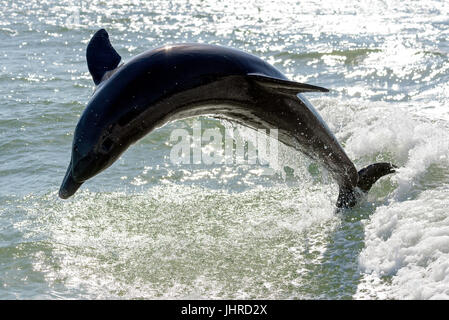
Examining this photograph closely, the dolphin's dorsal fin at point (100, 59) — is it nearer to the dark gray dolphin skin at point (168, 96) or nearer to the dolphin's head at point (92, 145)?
the dark gray dolphin skin at point (168, 96)

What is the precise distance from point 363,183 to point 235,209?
1.73 metres

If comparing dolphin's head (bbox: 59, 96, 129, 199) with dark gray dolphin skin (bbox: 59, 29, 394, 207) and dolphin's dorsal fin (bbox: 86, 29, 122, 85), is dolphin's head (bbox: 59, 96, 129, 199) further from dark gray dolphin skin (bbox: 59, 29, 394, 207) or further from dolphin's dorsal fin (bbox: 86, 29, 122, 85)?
dolphin's dorsal fin (bbox: 86, 29, 122, 85)

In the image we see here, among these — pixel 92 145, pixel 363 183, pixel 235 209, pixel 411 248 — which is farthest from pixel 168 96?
pixel 363 183

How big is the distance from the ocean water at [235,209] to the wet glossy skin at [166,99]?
4.47 ft

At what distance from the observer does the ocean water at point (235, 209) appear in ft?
22.5

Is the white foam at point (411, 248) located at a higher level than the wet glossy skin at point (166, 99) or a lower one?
lower

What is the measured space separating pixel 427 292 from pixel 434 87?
9292mm

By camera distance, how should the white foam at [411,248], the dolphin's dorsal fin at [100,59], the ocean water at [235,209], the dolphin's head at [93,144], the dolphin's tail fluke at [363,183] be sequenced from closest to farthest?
the dolphin's head at [93,144] < the dolphin's dorsal fin at [100,59] < the white foam at [411,248] < the ocean water at [235,209] < the dolphin's tail fluke at [363,183]

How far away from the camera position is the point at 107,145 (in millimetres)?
5555

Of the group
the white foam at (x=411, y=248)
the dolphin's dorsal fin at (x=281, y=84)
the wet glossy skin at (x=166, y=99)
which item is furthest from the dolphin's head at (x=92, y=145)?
the white foam at (x=411, y=248)

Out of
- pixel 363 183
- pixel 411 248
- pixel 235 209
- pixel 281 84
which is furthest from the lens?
pixel 235 209

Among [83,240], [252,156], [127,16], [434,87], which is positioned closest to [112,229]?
[83,240]

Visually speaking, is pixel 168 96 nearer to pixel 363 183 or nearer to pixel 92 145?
pixel 92 145

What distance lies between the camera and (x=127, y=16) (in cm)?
2689
